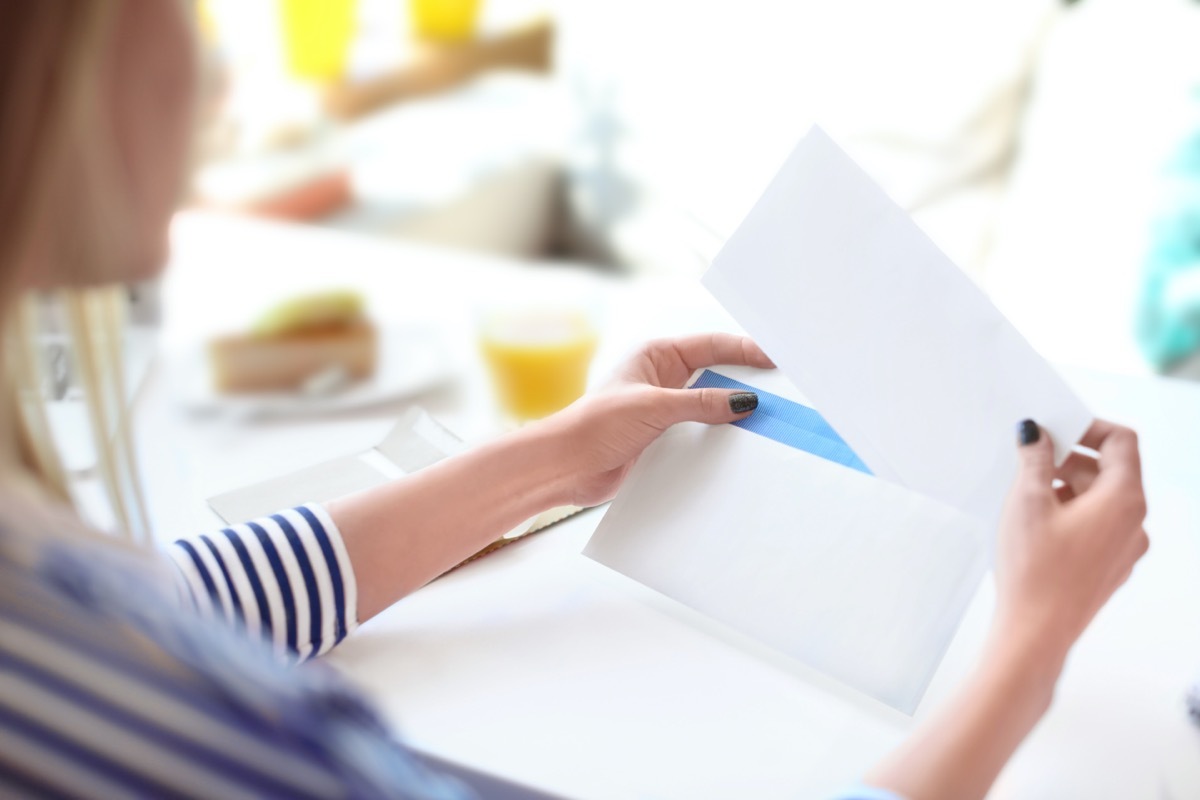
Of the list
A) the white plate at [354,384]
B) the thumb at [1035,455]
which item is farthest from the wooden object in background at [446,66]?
the thumb at [1035,455]

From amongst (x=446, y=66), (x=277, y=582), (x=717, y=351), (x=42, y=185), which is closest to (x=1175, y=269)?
(x=717, y=351)

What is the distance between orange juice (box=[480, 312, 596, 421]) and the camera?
32.9 inches

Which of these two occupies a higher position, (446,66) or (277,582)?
(446,66)

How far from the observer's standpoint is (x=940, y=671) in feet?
1.93

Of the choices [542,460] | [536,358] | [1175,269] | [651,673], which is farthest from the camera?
[1175,269]

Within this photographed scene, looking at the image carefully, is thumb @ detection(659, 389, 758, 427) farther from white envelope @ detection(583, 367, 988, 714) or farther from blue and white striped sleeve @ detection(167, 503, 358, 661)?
blue and white striped sleeve @ detection(167, 503, 358, 661)

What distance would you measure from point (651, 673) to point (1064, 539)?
23 centimetres

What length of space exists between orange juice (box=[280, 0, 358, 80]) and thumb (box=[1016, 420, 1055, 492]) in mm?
1567

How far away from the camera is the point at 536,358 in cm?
83

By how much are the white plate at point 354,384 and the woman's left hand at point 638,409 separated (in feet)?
0.75

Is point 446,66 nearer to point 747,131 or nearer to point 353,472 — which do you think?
point 747,131

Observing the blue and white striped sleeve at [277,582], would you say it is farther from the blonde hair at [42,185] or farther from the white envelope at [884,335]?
the white envelope at [884,335]

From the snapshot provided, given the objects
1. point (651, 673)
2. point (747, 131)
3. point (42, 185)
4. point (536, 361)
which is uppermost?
point (747, 131)

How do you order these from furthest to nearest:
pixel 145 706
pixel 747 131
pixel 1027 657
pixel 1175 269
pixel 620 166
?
1. pixel 620 166
2. pixel 747 131
3. pixel 1175 269
4. pixel 1027 657
5. pixel 145 706
